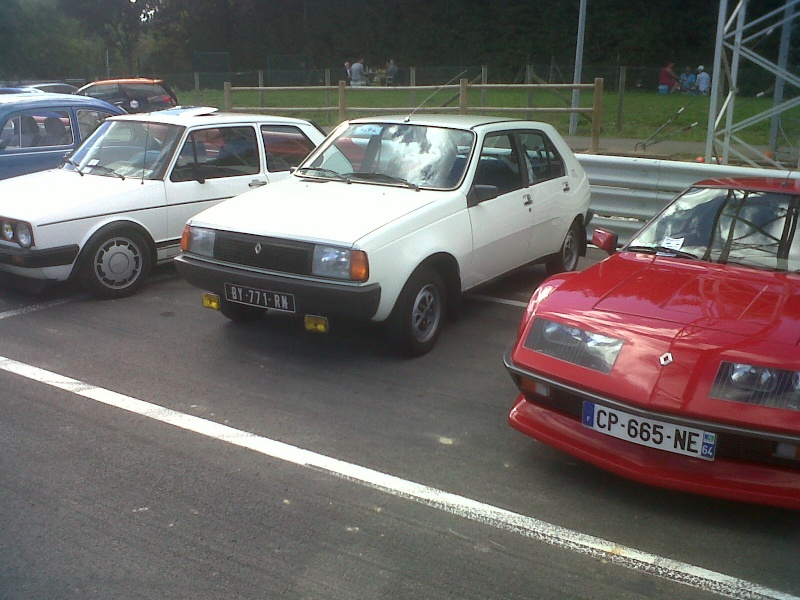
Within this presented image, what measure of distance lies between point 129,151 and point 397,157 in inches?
113

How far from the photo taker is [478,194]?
6.05m

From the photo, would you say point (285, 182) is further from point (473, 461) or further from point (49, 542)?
point (49, 542)

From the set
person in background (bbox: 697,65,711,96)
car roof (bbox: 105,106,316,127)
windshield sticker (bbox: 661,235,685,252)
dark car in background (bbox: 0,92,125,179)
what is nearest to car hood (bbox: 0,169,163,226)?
car roof (bbox: 105,106,316,127)

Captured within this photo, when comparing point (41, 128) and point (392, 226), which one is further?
point (41, 128)

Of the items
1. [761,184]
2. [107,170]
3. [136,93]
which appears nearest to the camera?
[761,184]

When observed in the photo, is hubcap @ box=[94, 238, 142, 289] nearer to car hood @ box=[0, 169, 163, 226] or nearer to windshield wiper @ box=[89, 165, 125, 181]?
car hood @ box=[0, 169, 163, 226]

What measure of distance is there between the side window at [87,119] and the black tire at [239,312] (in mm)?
4848

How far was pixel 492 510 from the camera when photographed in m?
3.70

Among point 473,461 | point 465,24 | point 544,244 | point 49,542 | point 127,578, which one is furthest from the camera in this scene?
point 465,24

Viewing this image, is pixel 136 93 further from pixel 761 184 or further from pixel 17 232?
pixel 761 184

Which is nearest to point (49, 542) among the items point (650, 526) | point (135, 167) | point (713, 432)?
point (650, 526)

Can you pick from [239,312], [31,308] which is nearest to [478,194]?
[239,312]

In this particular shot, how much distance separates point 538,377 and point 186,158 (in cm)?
483

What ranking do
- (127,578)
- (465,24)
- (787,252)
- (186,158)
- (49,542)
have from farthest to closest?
1. (465,24)
2. (186,158)
3. (787,252)
4. (49,542)
5. (127,578)
